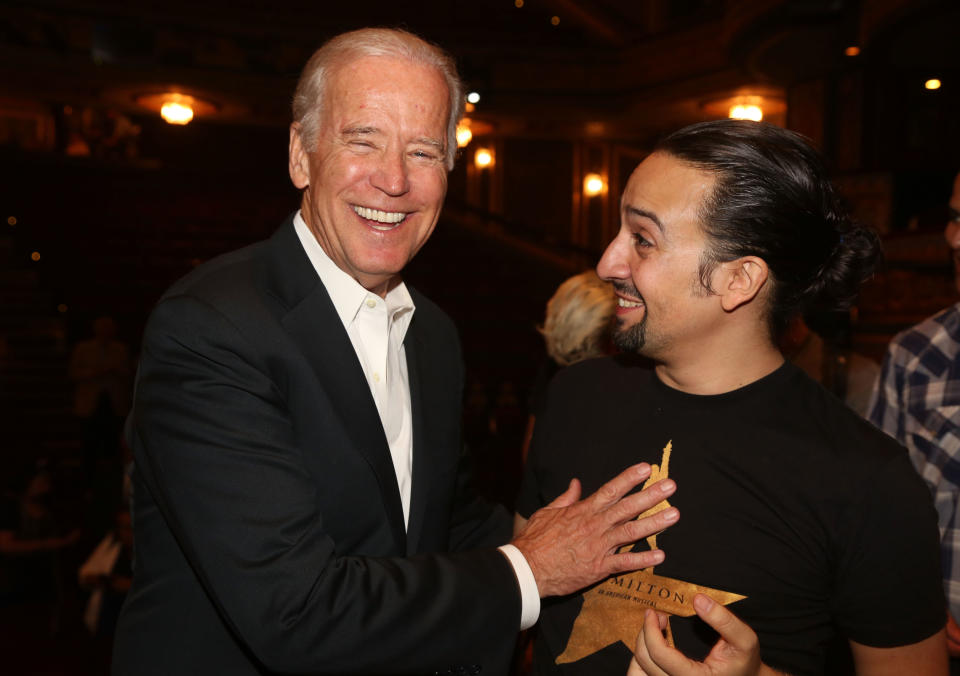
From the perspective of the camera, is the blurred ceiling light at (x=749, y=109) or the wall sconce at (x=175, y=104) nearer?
the blurred ceiling light at (x=749, y=109)

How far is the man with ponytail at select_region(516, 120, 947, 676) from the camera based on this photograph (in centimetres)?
130

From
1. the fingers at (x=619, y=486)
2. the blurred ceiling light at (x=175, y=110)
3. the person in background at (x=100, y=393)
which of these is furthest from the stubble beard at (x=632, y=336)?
the blurred ceiling light at (x=175, y=110)

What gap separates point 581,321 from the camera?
318 cm

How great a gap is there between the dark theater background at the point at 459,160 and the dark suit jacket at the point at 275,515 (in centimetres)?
310

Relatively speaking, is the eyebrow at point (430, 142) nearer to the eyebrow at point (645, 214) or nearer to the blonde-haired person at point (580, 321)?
the eyebrow at point (645, 214)

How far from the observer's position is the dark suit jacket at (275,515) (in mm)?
1269

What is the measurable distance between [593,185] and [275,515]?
44.7 ft

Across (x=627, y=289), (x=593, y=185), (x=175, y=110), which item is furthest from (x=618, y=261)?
(x=593, y=185)

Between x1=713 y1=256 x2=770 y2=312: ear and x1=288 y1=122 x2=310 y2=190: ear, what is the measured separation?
980mm

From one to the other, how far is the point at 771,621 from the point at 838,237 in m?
0.77

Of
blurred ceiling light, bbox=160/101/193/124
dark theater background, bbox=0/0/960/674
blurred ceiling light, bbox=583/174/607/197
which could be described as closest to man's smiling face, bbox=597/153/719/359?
dark theater background, bbox=0/0/960/674

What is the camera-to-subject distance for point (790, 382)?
1.49 metres

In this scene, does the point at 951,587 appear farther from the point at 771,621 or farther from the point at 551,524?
the point at 551,524

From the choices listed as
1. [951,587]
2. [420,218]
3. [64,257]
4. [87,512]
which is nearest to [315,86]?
[420,218]
